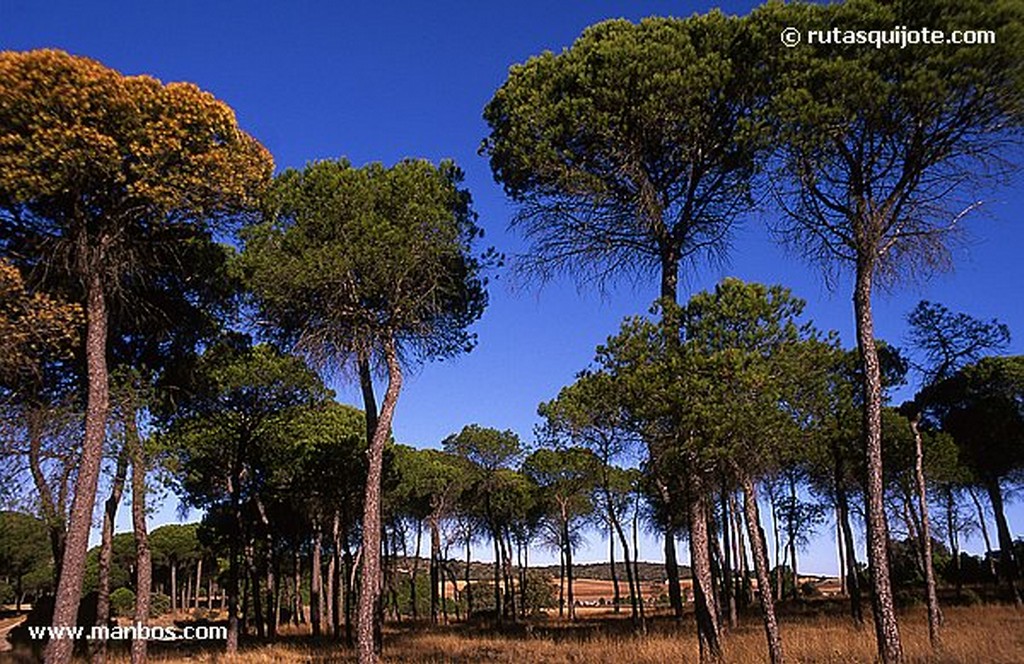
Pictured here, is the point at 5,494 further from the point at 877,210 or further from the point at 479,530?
the point at 479,530

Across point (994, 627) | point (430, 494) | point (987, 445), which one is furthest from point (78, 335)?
point (987, 445)

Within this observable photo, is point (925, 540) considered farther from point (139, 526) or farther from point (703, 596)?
point (139, 526)

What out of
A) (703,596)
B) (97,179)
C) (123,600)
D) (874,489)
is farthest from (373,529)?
(123,600)

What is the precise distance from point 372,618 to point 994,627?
A: 15.9m

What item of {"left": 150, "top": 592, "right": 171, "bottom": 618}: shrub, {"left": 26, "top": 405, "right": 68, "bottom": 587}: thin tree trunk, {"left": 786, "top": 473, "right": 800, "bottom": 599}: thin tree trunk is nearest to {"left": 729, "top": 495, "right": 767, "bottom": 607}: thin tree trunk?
{"left": 786, "top": 473, "right": 800, "bottom": 599}: thin tree trunk

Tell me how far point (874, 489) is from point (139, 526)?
13555 mm

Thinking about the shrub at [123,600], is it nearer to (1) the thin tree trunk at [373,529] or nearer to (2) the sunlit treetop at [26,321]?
(1) the thin tree trunk at [373,529]

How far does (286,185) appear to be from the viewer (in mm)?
15852

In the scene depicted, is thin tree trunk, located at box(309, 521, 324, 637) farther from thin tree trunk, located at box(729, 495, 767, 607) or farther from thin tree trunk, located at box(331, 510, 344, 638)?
thin tree trunk, located at box(729, 495, 767, 607)

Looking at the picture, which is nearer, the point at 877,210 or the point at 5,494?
the point at 877,210

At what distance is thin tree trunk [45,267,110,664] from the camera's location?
11.2 meters

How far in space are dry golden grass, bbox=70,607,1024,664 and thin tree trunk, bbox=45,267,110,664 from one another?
24.4 ft

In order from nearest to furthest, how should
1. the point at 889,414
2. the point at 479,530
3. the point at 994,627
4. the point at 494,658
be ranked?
the point at 494,658
the point at 994,627
the point at 889,414
the point at 479,530

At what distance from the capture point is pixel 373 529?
15352 millimetres
